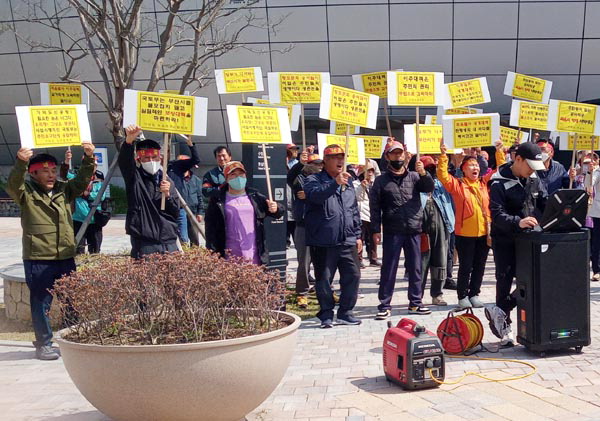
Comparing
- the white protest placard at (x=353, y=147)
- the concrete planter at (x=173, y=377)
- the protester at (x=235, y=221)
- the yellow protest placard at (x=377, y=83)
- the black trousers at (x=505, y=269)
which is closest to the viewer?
the concrete planter at (x=173, y=377)

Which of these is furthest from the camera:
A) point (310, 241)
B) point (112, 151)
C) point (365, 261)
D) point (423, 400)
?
point (112, 151)

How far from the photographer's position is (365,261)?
48.1ft

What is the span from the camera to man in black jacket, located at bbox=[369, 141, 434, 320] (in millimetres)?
8836

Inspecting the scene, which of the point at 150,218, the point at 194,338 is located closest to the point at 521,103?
the point at 150,218

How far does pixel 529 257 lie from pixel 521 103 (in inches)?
186

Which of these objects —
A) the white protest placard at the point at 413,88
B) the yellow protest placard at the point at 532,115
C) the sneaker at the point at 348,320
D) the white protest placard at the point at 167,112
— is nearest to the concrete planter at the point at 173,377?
the white protest placard at the point at 167,112

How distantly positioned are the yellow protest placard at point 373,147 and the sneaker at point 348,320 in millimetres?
4205

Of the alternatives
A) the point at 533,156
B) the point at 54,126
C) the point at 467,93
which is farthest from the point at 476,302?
the point at 54,126

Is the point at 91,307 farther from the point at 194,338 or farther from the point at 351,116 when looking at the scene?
the point at 351,116

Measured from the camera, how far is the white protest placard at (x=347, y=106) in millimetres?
8852

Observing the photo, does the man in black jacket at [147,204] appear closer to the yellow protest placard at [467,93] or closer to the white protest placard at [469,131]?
the white protest placard at [469,131]

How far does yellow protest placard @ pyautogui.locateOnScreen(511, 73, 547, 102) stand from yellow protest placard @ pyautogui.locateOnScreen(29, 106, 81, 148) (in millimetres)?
8258

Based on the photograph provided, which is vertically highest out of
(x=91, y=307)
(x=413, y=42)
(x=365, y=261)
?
(x=413, y=42)

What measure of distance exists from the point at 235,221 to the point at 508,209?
9.28 feet
